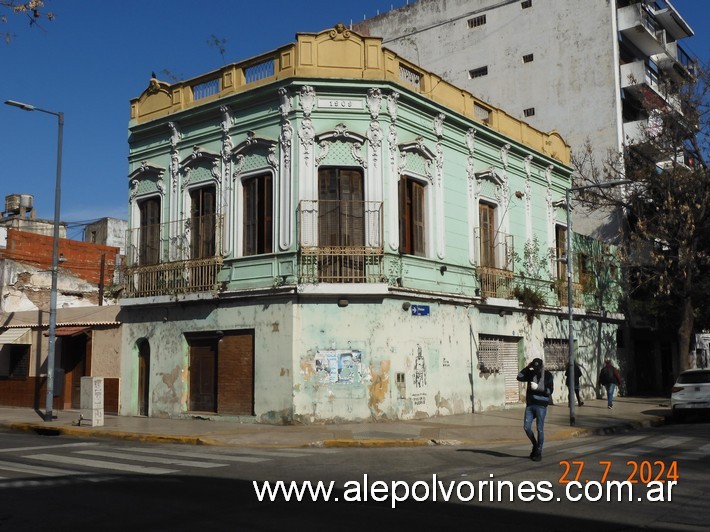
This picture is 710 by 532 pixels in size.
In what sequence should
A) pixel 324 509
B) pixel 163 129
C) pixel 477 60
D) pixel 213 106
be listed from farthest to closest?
pixel 477 60
pixel 163 129
pixel 213 106
pixel 324 509

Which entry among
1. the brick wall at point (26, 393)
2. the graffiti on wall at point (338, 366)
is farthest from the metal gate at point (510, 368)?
the brick wall at point (26, 393)

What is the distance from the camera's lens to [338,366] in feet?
60.8

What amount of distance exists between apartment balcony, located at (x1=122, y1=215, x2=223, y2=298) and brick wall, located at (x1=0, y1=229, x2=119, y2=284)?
11.0m

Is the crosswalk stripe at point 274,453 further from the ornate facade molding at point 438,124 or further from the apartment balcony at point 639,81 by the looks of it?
the apartment balcony at point 639,81

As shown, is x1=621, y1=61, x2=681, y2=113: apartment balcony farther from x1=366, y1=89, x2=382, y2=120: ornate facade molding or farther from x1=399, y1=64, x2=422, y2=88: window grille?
x1=366, y1=89, x2=382, y2=120: ornate facade molding

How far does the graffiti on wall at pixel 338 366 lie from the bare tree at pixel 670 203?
13.7 metres

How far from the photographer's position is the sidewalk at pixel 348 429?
15.4 m

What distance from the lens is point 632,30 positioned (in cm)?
3569

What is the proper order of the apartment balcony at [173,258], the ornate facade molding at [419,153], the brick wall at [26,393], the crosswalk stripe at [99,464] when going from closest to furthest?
the crosswalk stripe at [99,464] < the ornate facade molding at [419,153] < the apartment balcony at [173,258] < the brick wall at [26,393]

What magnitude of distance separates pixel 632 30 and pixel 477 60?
7715mm

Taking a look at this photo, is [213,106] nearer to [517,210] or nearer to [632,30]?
[517,210]

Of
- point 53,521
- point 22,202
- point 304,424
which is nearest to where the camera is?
point 53,521

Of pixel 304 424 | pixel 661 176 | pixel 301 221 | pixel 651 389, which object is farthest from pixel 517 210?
pixel 651 389

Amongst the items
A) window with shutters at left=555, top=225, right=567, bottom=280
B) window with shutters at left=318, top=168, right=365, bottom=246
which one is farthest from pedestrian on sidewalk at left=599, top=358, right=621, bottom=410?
window with shutters at left=318, top=168, right=365, bottom=246
